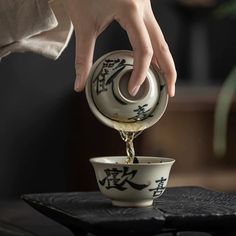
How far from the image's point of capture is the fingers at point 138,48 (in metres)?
1.07

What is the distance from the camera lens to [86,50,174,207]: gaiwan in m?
1.10

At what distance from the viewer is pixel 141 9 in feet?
3.67

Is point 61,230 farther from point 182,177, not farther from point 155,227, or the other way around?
point 182,177

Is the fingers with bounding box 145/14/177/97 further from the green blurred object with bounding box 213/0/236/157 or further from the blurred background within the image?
the green blurred object with bounding box 213/0/236/157

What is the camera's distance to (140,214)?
104 centimetres

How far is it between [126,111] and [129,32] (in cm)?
11

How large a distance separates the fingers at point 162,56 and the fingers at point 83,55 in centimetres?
9

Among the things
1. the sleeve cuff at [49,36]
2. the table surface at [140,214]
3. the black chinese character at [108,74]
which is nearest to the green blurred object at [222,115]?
the sleeve cuff at [49,36]

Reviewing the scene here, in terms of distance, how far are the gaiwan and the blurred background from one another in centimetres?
178

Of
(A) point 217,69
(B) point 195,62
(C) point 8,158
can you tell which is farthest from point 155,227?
(A) point 217,69

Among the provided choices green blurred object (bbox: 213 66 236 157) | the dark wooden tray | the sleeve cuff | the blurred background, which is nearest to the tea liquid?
the dark wooden tray

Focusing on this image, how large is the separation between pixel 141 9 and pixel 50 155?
2009 mm

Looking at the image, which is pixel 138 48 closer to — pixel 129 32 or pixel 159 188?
pixel 129 32

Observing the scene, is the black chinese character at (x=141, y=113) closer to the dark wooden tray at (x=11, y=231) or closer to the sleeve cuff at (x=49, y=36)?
the dark wooden tray at (x=11, y=231)
